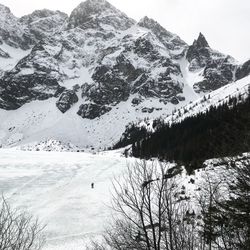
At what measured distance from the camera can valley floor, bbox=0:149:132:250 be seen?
36.2m

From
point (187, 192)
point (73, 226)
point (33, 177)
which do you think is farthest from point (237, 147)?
point (33, 177)

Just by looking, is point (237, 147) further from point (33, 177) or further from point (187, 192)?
point (33, 177)

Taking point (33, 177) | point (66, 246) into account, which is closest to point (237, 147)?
point (66, 246)

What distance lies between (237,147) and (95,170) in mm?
73855

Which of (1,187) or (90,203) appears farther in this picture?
(1,187)

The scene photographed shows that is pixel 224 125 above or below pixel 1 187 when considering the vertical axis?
above

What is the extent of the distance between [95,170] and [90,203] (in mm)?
36719

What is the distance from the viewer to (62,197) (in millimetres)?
52625

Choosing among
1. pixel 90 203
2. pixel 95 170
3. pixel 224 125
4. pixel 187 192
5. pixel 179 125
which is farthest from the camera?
pixel 179 125

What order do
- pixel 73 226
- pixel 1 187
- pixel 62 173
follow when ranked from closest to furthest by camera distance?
pixel 73 226 → pixel 1 187 → pixel 62 173

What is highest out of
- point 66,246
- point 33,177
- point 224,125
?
point 224,125

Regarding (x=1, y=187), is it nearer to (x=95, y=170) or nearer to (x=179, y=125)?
(x=95, y=170)

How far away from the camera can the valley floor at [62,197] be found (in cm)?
3625

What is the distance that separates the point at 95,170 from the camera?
8525cm
